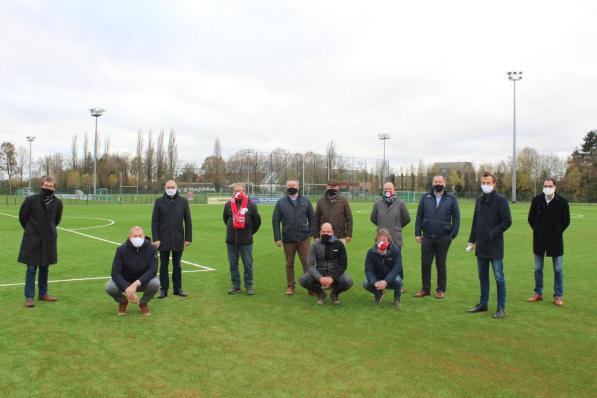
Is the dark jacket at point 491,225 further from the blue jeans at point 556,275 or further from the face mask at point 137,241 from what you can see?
the face mask at point 137,241

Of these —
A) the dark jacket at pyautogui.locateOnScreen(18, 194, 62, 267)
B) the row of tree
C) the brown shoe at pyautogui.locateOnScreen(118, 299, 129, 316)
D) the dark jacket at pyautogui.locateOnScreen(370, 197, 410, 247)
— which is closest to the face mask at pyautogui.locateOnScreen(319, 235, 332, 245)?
the dark jacket at pyautogui.locateOnScreen(370, 197, 410, 247)

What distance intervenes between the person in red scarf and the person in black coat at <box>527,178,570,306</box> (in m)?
4.53

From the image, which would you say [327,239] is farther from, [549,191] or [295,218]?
[549,191]

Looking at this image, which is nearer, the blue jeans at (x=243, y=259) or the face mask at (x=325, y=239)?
the face mask at (x=325, y=239)

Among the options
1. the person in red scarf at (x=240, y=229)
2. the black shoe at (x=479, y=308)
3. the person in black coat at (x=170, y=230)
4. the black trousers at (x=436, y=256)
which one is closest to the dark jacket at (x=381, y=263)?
the black trousers at (x=436, y=256)

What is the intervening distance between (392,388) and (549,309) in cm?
415

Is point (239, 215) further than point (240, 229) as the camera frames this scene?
No

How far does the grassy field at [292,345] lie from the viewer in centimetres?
450

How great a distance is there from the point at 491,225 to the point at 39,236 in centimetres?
671

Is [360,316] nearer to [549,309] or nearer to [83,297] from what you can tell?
[549,309]

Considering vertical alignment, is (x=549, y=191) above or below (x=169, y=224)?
above

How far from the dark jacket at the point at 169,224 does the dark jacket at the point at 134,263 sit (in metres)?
0.94

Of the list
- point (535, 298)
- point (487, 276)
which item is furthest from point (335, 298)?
point (535, 298)

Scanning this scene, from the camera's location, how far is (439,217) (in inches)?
321
